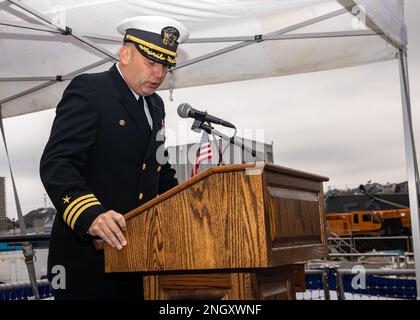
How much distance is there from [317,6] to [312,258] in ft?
10.8

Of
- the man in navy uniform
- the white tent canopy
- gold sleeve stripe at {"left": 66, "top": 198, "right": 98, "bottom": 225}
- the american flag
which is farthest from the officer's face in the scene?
the white tent canopy

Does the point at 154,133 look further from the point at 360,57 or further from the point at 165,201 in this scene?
the point at 360,57

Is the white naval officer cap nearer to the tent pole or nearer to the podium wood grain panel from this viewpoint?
the podium wood grain panel

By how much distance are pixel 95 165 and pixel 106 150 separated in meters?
0.06

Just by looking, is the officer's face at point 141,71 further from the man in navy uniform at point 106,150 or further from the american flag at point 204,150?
the american flag at point 204,150

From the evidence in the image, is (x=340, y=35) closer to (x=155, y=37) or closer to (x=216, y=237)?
(x=155, y=37)

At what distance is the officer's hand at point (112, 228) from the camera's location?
1518 mm

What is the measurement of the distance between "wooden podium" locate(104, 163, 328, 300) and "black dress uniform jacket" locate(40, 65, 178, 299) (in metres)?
0.29

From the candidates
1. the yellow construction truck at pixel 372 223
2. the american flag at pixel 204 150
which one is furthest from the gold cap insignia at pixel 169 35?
the yellow construction truck at pixel 372 223

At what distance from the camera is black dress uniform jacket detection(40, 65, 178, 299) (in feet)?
5.76

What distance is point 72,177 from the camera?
5.64 ft

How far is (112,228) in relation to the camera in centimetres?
152
